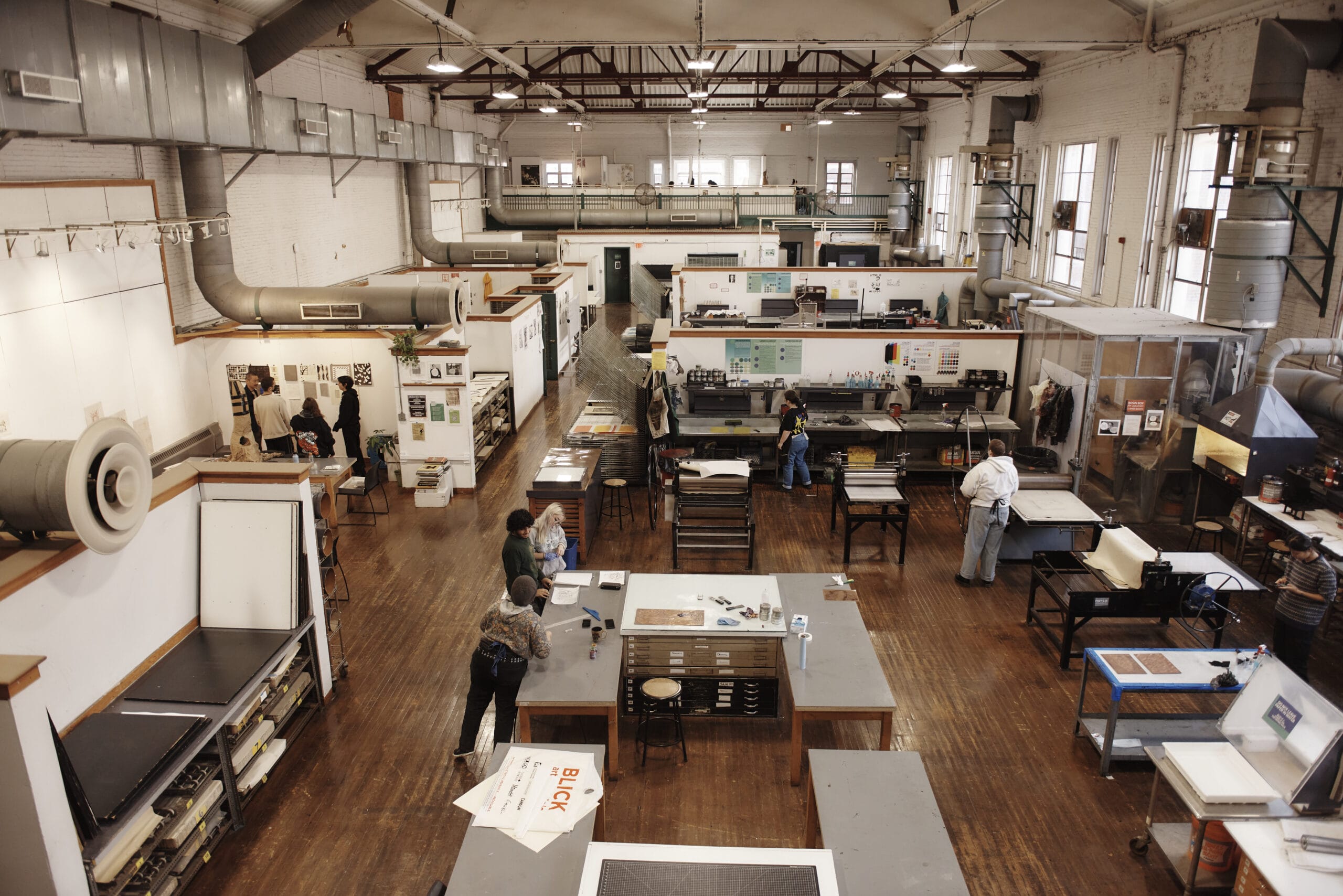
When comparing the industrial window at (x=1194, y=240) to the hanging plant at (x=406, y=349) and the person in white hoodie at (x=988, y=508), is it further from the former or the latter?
the hanging plant at (x=406, y=349)

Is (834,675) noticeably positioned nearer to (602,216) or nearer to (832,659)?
(832,659)

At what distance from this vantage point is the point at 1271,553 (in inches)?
346

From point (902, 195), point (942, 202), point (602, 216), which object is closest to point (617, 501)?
point (602, 216)

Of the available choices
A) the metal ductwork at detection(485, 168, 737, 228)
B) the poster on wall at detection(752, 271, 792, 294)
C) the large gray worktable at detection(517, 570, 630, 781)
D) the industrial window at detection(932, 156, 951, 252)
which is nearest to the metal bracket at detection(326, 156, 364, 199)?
the poster on wall at detection(752, 271, 792, 294)

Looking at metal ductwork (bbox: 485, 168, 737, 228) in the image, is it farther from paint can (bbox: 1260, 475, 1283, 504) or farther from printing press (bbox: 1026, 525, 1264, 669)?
printing press (bbox: 1026, 525, 1264, 669)

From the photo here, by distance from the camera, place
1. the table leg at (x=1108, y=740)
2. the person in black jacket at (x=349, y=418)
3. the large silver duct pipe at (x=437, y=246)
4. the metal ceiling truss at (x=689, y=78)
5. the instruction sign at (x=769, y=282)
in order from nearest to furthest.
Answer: the table leg at (x=1108, y=740), the person in black jacket at (x=349, y=418), the instruction sign at (x=769, y=282), the metal ceiling truss at (x=689, y=78), the large silver duct pipe at (x=437, y=246)

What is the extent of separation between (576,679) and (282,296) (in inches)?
309

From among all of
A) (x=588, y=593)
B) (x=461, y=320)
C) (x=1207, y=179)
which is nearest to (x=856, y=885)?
(x=588, y=593)

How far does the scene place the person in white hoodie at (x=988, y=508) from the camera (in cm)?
838

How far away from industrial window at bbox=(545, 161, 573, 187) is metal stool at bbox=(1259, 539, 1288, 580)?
2661 cm

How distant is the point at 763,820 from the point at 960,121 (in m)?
22.6

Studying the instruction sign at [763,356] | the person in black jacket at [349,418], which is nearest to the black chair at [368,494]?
the person in black jacket at [349,418]

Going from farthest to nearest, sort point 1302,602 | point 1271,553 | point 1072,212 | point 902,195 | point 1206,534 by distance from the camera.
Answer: point 902,195 → point 1072,212 → point 1206,534 → point 1271,553 → point 1302,602

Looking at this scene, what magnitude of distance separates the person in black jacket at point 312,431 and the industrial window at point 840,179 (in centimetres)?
2538
